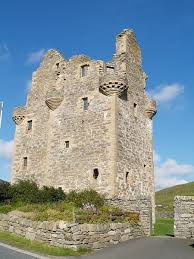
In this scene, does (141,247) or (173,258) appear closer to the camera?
(173,258)

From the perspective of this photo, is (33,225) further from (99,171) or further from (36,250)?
(99,171)

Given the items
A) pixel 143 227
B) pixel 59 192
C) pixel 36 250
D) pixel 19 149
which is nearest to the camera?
pixel 36 250

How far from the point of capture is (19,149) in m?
33.4

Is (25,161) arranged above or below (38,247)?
above

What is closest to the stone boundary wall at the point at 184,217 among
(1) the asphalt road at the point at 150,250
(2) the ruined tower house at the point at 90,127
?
(1) the asphalt road at the point at 150,250

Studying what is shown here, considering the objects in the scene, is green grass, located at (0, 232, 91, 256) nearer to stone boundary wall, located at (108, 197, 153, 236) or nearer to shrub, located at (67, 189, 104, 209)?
shrub, located at (67, 189, 104, 209)

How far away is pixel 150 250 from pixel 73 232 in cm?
339

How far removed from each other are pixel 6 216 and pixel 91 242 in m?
6.67

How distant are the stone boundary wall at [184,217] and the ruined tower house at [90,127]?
6616 millimetres

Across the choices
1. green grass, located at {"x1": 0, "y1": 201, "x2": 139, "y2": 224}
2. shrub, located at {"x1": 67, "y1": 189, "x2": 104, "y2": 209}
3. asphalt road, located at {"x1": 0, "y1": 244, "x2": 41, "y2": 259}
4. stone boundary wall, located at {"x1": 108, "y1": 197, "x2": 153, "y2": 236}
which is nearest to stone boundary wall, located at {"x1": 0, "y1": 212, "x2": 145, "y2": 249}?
green grass, located at {"x1": 0, "y1": 201, "x2": 139, "y2": 224}

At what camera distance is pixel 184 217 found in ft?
61.2

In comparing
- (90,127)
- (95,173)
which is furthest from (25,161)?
(95,173)

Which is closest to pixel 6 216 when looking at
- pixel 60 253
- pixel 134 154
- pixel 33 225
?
pixel 33 225

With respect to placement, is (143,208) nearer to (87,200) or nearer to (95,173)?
(87,200)
